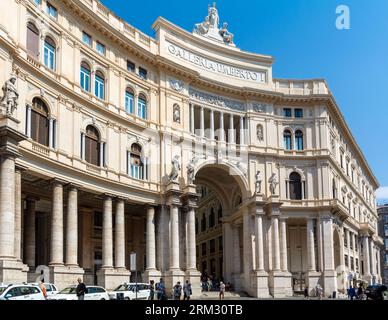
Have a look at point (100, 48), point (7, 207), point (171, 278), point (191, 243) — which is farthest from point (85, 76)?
point (171, 278)

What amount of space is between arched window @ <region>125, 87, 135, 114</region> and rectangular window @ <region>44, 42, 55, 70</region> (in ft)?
31.4

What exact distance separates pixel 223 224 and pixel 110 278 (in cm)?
2510

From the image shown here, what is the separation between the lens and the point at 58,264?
36.5 meters

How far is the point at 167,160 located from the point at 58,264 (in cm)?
1682

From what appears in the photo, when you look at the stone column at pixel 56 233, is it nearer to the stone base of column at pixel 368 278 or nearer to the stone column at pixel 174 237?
the stone column at pixel 174 237

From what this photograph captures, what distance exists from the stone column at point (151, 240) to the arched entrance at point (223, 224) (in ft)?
26.4

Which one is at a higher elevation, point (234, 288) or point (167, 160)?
point (167, 160)

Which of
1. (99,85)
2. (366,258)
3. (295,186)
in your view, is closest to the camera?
(99,85)

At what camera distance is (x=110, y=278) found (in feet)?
137

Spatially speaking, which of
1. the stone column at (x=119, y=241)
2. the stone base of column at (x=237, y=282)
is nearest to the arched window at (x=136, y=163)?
the stone column at (x=119, y=241)

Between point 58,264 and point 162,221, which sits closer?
point 58,264

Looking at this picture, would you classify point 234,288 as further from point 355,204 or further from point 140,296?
point 355,204

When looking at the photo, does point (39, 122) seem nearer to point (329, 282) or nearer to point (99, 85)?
point (99, 85)
